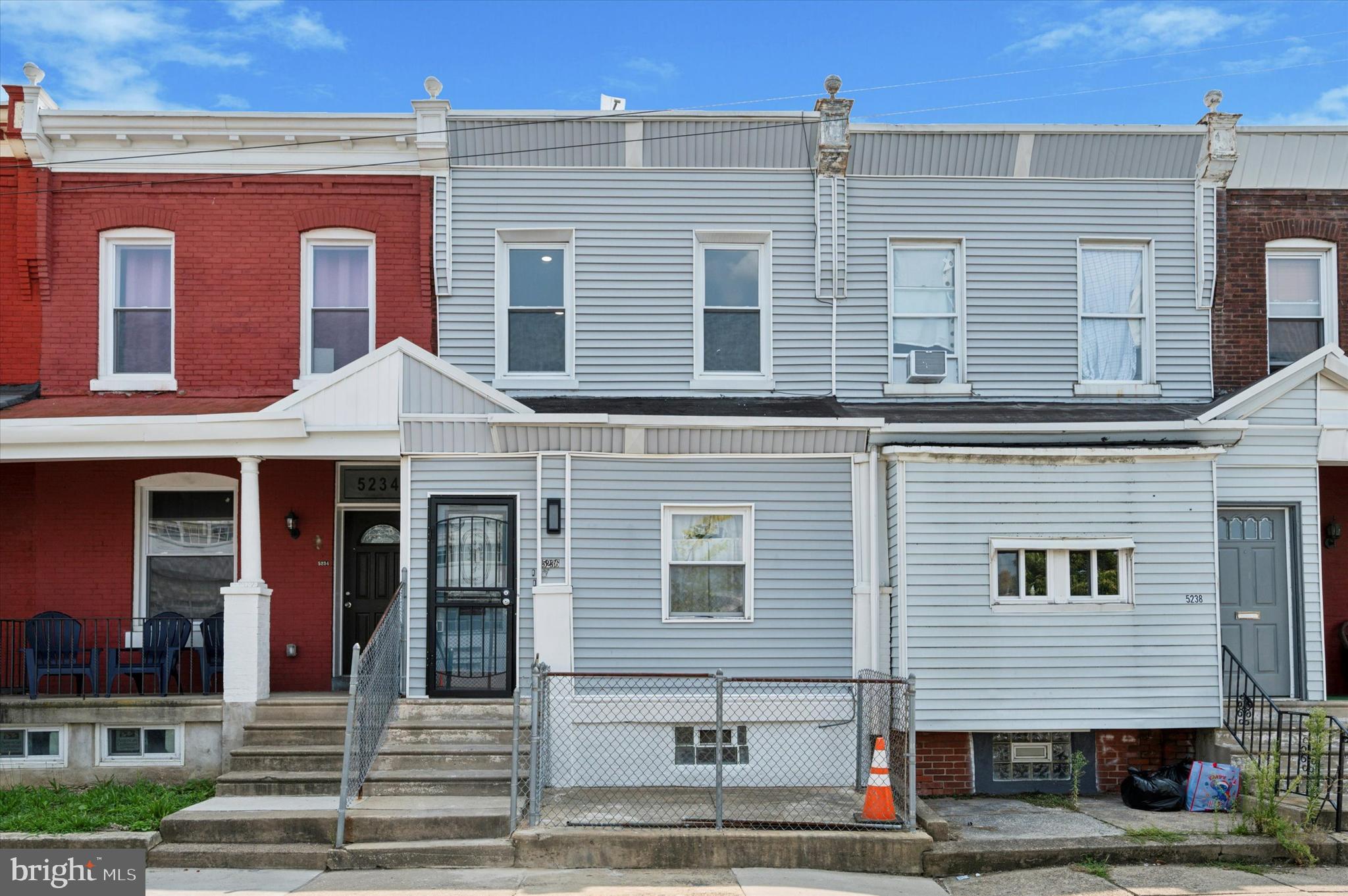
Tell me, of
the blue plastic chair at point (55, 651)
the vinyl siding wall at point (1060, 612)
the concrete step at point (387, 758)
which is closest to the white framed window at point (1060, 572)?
the vinyl siding wall at point (1060, 612)

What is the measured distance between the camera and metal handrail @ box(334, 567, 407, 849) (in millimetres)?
10352

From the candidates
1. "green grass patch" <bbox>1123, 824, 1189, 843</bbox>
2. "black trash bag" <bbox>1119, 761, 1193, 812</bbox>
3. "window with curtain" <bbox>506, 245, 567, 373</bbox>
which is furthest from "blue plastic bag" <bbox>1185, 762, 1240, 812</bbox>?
"window with curtain" <bbox>506, 245, 567, 373</bbox>

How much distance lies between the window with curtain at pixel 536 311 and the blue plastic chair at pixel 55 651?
5200 millimetres

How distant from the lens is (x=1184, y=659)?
1243 centimetres

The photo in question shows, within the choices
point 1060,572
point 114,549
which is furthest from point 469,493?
point 1060,572

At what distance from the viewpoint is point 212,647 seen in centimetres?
1359

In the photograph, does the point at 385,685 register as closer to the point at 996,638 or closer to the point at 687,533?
the point at 687,533

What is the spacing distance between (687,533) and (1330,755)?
239 inches

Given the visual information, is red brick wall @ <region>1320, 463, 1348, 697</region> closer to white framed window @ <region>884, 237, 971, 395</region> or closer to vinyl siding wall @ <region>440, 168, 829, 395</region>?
white framed window @ <region>884, 237, 971, 395</region>

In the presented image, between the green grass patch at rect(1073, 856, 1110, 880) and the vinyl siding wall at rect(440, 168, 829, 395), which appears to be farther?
the vinyl siding wall at rect(440, 168, 829, 395)

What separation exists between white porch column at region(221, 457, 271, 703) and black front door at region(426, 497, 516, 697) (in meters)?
1.69

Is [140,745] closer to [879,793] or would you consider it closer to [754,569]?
[754,569]

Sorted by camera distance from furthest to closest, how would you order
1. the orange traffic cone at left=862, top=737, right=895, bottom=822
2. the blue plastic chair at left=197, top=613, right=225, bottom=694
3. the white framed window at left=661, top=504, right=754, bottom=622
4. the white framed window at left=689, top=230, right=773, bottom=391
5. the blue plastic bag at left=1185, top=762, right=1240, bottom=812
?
the white framed window at left=689, top=230, right=773, bottom=391, the blue plastic chair at left=197, top=613, right=225, bottom=694, the white framed window at left=661, top=504, right=754, bottom=622, the blue plastic bag at left=1185, top=762, right=1240, bottom=812, the orange traffic cone at left=862, top=737, right=895, bottom=822

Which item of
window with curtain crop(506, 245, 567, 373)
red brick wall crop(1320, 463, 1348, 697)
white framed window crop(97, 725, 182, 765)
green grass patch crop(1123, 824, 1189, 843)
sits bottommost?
green grass patch crop(1123, 824, 1189, 843)
